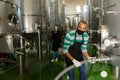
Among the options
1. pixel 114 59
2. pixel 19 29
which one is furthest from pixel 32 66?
pixel 114 59

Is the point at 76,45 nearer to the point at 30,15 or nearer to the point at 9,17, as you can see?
the point at 9,17

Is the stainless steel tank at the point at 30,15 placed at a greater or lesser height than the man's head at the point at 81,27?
greater

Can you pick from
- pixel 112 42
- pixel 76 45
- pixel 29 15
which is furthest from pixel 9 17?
pixel 29 15

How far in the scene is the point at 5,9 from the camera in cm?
341

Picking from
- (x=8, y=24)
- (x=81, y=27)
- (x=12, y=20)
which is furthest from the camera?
(x=12, y=20)

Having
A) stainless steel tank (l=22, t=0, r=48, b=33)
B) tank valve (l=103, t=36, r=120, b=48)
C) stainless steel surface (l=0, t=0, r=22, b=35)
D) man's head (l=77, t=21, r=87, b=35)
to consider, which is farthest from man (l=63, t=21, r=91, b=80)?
stainless steel tank (l=22, t=0, r=48, b=33)

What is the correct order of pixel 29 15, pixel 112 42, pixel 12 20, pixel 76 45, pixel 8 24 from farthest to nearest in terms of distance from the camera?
pixel 29 15
pixel 12 20
pixel 8 24
pixel 76 45
pixel 112 42

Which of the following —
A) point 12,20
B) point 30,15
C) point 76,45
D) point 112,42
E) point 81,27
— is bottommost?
point 76,45

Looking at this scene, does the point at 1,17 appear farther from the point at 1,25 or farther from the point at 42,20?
the point at 42,20

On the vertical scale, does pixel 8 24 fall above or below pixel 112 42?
above

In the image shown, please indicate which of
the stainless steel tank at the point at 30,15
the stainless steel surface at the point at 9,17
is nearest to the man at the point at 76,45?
the stainless steel surface at the point at 9,17

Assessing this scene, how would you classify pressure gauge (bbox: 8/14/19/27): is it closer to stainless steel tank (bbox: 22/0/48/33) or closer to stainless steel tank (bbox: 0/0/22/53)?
stainless steel tank (bbox: 0/0/22/53)

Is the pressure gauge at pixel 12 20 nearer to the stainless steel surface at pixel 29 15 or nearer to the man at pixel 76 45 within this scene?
the man at pixel 76 45

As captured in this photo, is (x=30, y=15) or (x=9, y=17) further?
(x=30, y=15)
